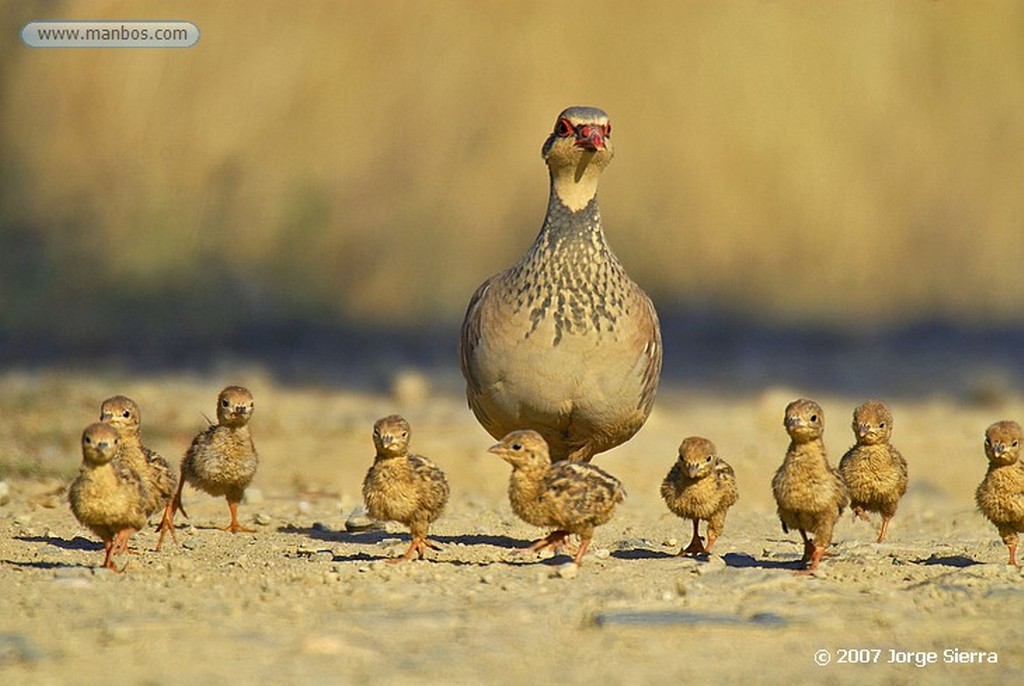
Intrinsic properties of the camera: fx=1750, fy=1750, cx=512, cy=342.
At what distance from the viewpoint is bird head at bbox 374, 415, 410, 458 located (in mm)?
8344

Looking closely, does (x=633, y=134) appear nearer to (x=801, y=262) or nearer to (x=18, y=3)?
(x=801, y=262)

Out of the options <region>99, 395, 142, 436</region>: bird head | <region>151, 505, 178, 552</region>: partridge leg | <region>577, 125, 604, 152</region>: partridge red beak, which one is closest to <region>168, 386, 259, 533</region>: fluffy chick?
<region>151, 505, 178, 552</region>: partridge leg

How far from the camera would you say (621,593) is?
7.49 meters

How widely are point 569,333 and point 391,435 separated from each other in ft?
4.02

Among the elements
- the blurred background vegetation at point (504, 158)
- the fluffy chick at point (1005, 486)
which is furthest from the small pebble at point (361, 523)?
the blurred background vegetation at point (504, 158)

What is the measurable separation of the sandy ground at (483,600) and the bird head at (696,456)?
43 centimetres

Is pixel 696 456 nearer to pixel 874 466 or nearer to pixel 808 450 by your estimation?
pixel 808 450

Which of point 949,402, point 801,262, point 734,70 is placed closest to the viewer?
point 949,402

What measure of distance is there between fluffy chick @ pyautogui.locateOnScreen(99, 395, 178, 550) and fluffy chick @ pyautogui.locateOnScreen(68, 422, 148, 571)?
24.1 inches

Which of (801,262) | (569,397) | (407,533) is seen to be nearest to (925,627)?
(569,397)

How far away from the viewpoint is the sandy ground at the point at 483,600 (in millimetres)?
6289

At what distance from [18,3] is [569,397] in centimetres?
1904

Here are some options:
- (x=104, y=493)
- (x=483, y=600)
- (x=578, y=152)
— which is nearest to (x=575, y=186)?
(x=578, y=152)

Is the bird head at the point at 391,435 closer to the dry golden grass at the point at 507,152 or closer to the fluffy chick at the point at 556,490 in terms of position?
the fluffy chick at the point at 556,490
